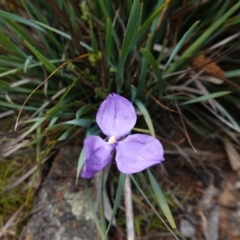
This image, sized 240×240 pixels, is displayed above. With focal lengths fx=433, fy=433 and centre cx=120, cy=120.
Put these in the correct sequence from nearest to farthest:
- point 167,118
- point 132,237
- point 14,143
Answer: point 132,237, point 14,143, point 167,118

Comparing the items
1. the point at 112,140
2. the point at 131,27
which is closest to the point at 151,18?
the point at 131,27

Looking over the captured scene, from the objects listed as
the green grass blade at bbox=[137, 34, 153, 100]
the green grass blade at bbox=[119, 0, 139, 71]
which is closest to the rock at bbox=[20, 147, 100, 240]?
the green grass blade at bbox=[137, 34, 153, 100]

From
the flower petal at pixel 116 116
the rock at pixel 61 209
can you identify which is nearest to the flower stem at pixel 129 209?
the rock at pixel 61 209

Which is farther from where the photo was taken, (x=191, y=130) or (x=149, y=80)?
(x=191, y=130)

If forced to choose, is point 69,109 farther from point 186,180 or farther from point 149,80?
point 186,180

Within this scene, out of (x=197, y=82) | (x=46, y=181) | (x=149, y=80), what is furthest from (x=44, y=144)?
(x=197, y=82)

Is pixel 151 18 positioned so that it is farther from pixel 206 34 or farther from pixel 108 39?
pixel 206 34

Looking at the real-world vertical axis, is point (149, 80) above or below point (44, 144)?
above
